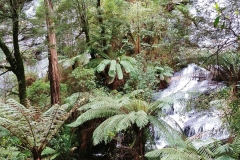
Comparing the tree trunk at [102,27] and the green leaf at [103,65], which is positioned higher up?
the tree trunk at [102,27]

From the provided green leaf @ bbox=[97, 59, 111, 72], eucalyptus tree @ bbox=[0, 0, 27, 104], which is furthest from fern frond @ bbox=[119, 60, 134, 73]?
eucalyptus tree @ bbox=[0, 0, 27, 104]

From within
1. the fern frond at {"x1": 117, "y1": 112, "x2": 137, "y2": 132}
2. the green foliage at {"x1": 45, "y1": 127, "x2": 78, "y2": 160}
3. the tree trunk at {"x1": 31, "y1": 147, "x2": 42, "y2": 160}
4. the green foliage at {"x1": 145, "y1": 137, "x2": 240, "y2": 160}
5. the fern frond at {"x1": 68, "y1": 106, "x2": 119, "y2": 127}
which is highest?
the fern frond at {"x1": 68, "y1": 106, "x2": 119, "y2": 127}

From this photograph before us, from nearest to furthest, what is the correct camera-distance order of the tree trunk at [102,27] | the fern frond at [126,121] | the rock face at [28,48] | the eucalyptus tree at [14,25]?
the fern frond at [126,121], the eucalyptus tree at [14,25], the rock face at [28,48], the tree trunk at [102,27]

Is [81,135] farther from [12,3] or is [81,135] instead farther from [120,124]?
[12,3]

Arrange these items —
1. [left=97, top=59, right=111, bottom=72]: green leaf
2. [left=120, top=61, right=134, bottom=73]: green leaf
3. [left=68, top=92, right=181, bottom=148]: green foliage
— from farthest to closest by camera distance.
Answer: [left=120, top=61, right=134, bottom=73]: green leaf
[left=97, top=59, right=111, bottom=72]: green leaf
[left=68, top=92, right=181, bottom=148]: green foliage

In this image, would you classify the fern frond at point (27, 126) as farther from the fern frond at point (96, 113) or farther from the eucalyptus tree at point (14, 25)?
the eucalyptus tree at point (14, 25)

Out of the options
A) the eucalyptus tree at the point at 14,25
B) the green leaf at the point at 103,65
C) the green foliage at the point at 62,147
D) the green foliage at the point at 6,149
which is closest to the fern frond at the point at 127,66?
the green leaf at the point at 103,65

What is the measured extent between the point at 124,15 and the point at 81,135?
13.9 ft

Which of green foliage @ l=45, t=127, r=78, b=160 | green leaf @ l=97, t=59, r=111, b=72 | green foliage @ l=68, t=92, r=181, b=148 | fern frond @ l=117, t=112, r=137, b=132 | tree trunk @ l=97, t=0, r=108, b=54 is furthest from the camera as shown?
tree trunk @ l=97, t=0, r=108, b=54

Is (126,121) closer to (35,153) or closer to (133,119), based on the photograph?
(133,119)

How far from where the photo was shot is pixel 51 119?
11.4 ft

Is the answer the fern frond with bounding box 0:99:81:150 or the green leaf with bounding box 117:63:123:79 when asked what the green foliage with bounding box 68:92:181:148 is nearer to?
the fern frond with bounding box 0:99:81:150

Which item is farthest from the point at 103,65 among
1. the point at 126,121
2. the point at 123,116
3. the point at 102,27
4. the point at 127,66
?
the point at 126,121

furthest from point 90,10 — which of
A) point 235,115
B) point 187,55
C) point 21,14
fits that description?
point 235,115
